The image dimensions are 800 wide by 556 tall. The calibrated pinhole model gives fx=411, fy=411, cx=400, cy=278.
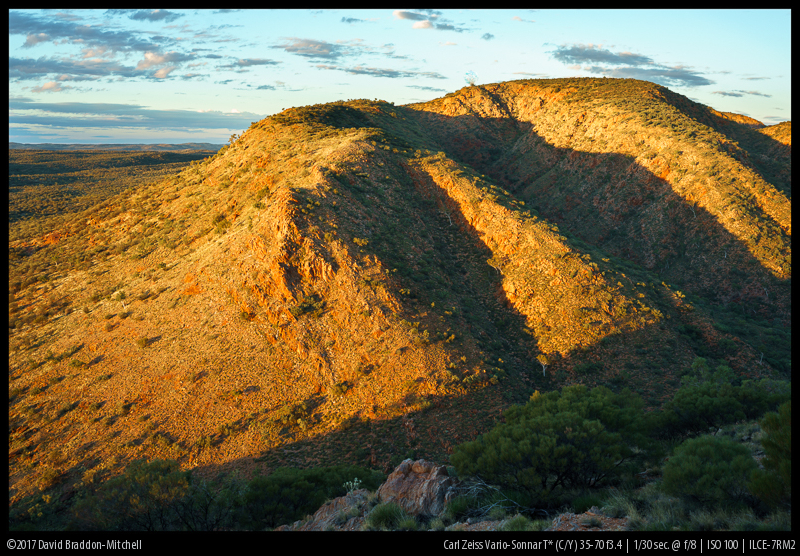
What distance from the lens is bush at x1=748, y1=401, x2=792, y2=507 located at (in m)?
8.43

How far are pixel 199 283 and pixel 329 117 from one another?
1193 inches

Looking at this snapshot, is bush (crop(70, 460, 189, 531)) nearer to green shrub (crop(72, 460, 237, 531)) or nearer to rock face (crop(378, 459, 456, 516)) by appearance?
green shrub (crop(72, 460, 237, 531))

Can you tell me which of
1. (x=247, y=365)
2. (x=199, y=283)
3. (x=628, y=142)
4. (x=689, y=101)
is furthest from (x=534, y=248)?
(x=689, y=101)

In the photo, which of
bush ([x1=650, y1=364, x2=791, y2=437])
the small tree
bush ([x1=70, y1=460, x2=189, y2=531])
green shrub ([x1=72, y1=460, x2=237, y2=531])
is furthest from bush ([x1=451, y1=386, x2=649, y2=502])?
the small tree

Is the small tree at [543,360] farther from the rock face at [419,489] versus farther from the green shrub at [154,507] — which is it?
the green shrub at [154,507]

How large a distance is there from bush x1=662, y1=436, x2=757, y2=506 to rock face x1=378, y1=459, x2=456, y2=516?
567cm

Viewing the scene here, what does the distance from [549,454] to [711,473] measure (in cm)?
404

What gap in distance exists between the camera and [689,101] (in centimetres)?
6272

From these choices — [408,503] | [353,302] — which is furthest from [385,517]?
[353,302]

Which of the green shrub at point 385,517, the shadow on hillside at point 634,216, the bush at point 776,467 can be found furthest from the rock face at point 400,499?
the shadow on hillside at point 634,216

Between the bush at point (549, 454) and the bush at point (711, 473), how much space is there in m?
2.50

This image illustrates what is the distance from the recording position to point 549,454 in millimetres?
12375

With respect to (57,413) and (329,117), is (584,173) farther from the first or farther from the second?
(57,413)

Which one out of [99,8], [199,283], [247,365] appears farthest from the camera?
[199,283]
